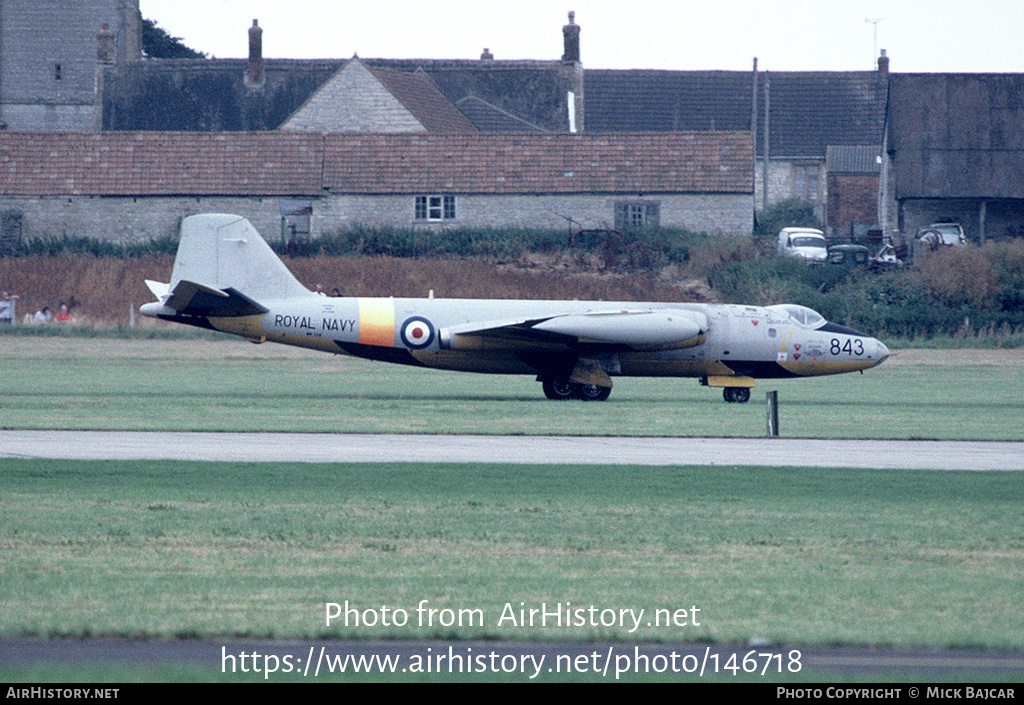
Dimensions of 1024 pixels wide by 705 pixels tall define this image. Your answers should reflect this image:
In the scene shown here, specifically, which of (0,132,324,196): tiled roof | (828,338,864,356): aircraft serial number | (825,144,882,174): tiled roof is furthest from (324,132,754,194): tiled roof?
(828,338,864,356): aircraft serial number

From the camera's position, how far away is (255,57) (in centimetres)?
8638

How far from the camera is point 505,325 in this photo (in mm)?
32625

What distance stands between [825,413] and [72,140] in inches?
1935

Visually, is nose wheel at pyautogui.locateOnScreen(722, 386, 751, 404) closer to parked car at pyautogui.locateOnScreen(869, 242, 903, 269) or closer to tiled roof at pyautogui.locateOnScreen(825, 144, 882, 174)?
parked car at pyautogui.locateOnScreen(869, 242, 903, 269)

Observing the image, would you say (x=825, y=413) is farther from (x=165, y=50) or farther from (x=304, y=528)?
(x=165, y=50)

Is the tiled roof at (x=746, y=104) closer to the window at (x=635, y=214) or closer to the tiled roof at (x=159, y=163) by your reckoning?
the window at (x=635, y=214)

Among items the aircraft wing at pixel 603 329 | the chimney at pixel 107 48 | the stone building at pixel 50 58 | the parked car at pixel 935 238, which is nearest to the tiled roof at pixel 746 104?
the parked car at pixel 935 238

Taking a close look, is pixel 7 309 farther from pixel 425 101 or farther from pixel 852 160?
pixel 852 160

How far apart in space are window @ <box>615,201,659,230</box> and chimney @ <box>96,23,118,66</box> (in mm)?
39764

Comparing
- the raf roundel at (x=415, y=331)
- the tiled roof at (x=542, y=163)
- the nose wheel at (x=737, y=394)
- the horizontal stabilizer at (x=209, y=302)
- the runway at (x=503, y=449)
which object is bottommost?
the nose wheel at (x=737, y=394)

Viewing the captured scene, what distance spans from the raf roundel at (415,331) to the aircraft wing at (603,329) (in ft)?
1.18

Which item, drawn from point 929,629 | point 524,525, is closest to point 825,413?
point 524,525

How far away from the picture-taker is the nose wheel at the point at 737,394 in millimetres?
34375

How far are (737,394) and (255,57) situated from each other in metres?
59.8
